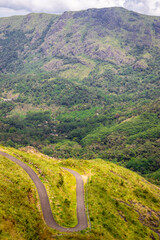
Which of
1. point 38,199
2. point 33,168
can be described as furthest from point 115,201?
point 33,168

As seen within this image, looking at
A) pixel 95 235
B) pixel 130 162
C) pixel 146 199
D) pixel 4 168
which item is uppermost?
pixel 95 235

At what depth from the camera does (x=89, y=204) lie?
46.7m

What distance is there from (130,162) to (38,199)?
116 meters

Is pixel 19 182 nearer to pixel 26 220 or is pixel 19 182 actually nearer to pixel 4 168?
pixel 4 168

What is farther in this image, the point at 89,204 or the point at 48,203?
the point at 89,204

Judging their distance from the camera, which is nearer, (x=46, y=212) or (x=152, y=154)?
(x=46, y=212)

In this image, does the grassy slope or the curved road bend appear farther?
the curved road bend

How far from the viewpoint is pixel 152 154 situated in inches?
5945

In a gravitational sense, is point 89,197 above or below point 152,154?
above

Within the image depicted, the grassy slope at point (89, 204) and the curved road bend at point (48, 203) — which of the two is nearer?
the grassy slope at point (89, 204)

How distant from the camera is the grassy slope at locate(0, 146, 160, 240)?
33562mm

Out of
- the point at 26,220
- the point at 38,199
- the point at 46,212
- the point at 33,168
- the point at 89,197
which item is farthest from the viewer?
the point at 33,168

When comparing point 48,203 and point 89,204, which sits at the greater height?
point 48,203

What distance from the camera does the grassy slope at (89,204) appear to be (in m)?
33.6
